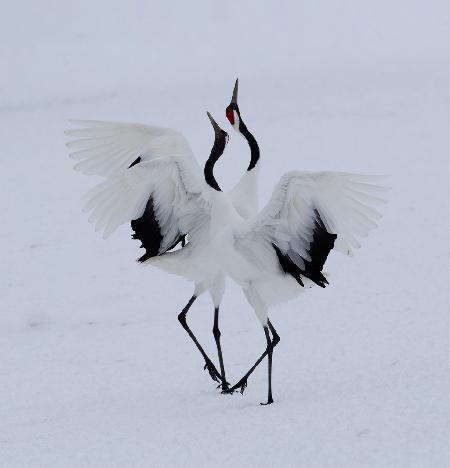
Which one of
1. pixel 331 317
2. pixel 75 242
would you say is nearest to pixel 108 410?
pixel 331 317

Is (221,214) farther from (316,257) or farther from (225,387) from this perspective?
(225,387)

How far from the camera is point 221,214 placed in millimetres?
4477

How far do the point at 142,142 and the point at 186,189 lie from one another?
480 mm

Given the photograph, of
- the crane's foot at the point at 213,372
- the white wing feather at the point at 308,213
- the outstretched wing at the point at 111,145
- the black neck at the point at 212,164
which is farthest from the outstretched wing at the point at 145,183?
the crane's foot at the point at 213,372

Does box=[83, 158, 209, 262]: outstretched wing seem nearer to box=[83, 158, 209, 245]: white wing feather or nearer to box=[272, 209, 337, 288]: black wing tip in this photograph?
box=[83, 158, 209, 245]: white wing feather

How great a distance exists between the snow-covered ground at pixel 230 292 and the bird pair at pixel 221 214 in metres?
0.47

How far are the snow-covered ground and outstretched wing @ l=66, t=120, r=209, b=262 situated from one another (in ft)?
2.40

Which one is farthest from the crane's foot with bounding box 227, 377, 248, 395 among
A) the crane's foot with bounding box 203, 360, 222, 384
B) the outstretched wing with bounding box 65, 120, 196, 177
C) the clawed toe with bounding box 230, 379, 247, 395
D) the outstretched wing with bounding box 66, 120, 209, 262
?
the outstretched wing with bounding box 65, 120, 196, 177

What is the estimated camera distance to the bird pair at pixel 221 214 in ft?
13.7

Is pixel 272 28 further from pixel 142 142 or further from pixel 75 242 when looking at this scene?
pixel 142 142

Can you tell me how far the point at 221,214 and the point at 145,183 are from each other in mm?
408

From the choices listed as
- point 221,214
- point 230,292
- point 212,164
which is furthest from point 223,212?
point 230,292

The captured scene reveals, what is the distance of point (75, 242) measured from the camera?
8.05m

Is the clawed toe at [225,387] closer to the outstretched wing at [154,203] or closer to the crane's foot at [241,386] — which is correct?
the crane's foot at [241,386]
